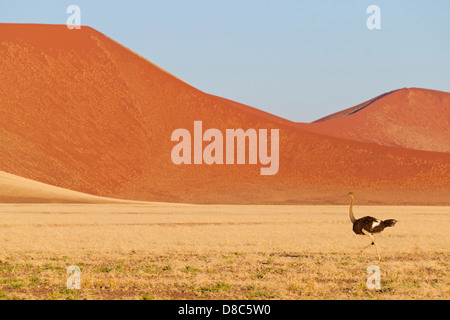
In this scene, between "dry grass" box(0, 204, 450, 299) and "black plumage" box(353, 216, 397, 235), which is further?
"black plumage" box(353, 216, 397, 235)

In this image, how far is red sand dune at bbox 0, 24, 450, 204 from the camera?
9169 cm

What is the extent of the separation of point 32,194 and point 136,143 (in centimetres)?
3772

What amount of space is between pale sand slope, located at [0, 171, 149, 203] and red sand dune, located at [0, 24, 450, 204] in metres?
15.8

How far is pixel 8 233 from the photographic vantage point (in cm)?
3005

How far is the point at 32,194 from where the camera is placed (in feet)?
222

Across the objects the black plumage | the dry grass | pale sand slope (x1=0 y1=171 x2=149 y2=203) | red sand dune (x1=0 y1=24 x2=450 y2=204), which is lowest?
the dry grass

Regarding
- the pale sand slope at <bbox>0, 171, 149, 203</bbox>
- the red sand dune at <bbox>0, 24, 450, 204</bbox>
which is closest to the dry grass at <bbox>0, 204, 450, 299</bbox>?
the pale sand slope at <bbox>0, 171, 149, 203</bbox>

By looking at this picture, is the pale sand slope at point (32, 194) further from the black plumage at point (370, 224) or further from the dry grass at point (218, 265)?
the black plumage at point (370, 224)

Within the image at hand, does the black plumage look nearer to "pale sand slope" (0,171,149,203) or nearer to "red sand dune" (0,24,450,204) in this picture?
"pale sand slope" (0,171,149,203)

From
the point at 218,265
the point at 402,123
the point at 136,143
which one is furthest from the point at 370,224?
the point at 402,123

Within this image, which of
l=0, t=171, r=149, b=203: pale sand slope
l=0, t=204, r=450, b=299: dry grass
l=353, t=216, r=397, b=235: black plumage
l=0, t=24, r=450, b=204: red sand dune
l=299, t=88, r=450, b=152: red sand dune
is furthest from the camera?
l=299, t=88, r=450, b=152: red sand dune

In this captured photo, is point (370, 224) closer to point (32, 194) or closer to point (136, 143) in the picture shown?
point (32, 194)
